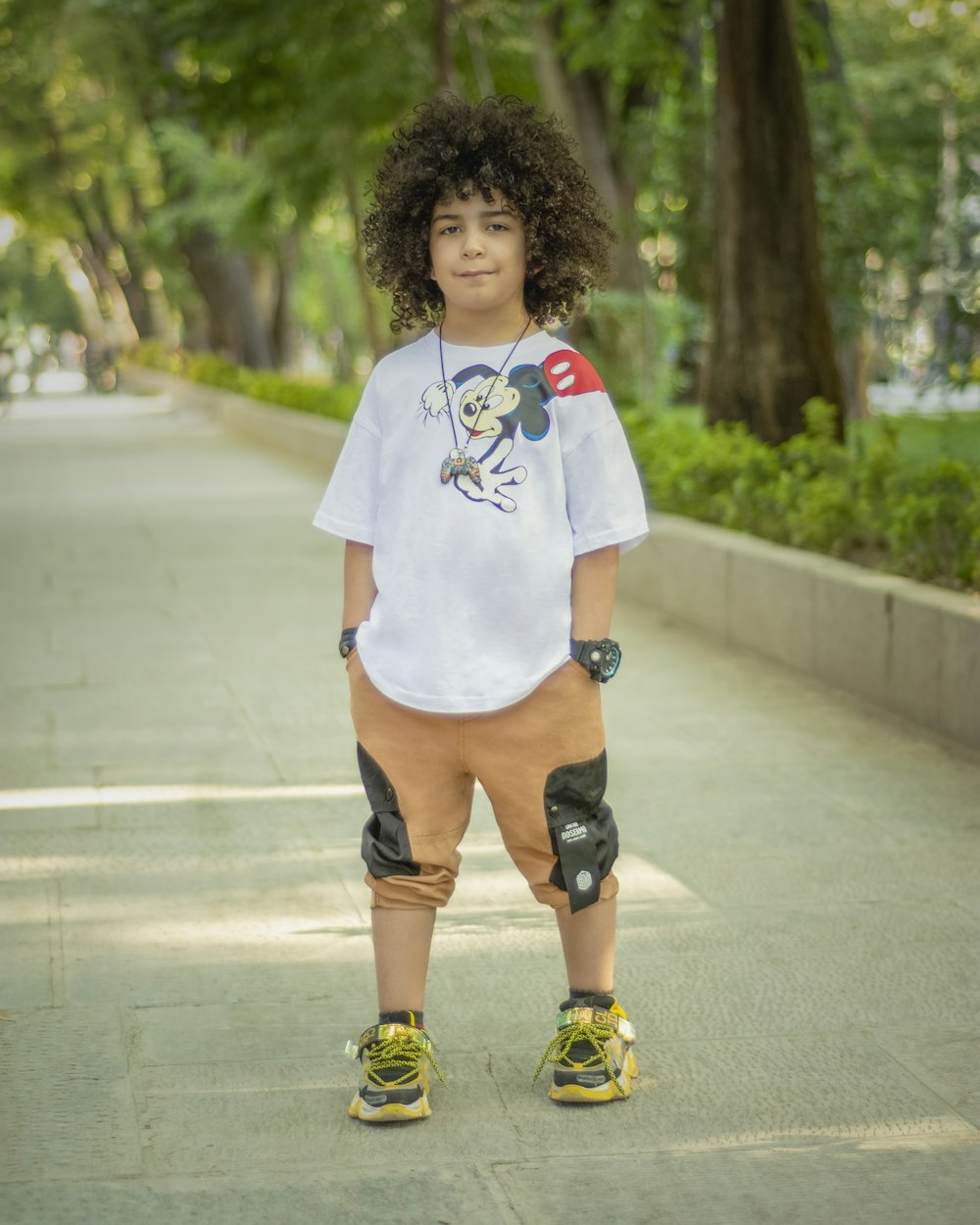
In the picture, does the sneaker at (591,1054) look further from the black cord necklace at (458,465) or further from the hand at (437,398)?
the hand at (437,398)

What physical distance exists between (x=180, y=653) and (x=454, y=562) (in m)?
5.05

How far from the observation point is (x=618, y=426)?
3188mm

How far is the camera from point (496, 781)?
3.17m

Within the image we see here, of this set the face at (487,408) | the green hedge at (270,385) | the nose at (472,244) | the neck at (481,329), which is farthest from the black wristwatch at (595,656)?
the green hedge at (270,385)

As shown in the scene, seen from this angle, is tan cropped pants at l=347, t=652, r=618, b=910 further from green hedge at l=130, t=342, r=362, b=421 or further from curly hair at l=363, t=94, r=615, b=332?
green hedge at l=130, t=342, r=362, b=421

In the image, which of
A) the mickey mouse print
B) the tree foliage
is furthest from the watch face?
the tree foliage

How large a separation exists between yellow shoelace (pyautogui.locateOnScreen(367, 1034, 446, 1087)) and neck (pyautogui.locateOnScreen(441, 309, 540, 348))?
1247mm

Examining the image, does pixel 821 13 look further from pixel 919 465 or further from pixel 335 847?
Result: pixel 335 847

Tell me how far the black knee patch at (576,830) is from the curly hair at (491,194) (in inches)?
34.1

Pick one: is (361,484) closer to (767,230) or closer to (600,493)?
(600,493)

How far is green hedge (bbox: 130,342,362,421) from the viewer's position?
68.2 feet

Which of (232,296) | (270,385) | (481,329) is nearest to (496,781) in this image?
(481,329)

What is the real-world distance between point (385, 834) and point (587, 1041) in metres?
0.53

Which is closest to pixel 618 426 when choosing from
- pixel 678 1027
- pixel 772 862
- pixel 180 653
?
pixel 678 1027
